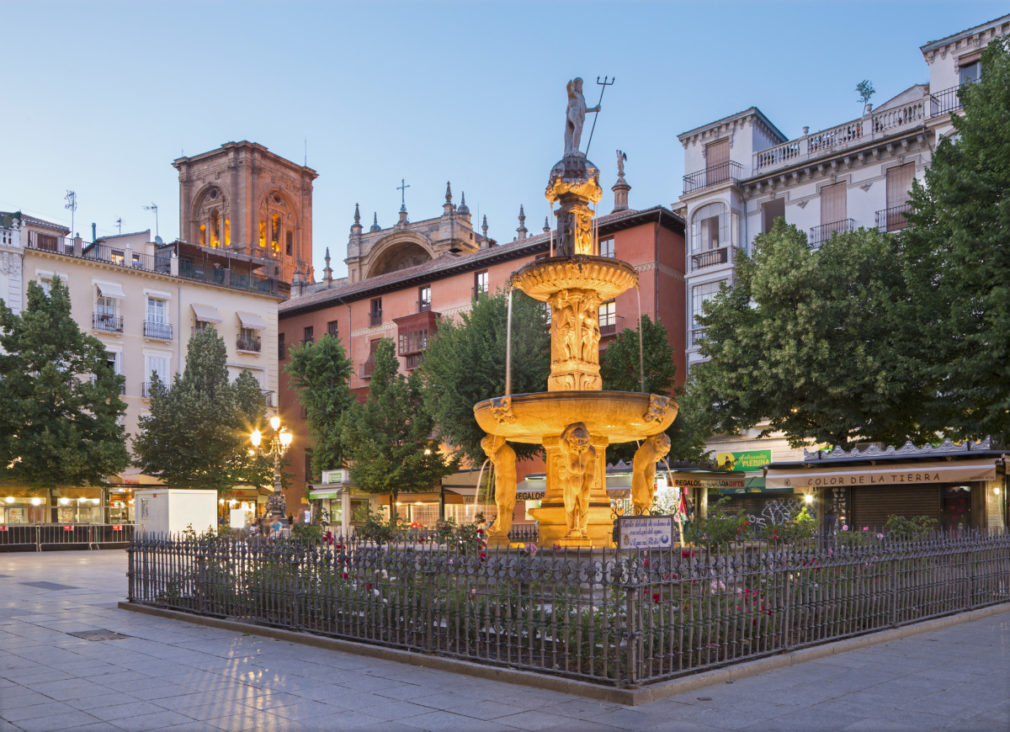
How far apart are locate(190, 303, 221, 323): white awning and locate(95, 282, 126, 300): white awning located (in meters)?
3.96

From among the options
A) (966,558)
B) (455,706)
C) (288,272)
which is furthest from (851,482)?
(288,272)

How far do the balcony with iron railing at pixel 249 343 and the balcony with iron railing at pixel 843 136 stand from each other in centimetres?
2867

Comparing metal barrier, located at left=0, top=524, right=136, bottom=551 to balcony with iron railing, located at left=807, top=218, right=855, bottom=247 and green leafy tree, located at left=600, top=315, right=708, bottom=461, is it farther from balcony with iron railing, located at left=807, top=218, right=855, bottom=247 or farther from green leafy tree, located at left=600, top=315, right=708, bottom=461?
balcony with iron railing, located at left=807, top=218, right=855, bottom=247

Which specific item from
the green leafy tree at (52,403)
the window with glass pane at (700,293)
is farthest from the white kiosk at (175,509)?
the window with glass pane at (700,293)

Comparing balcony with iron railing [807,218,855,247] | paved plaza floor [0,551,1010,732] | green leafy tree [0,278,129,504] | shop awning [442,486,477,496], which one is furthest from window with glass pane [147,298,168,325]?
paved plaza floor [0,551,1010,732]

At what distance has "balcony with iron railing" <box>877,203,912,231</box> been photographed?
30.2 meters

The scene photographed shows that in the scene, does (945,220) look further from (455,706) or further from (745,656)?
(455,706)

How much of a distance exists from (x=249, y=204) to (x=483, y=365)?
4836 cm

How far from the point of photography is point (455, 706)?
704cm

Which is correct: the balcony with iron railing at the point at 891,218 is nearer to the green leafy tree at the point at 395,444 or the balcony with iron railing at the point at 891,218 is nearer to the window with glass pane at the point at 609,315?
the window with glass pane at the point at 609,315

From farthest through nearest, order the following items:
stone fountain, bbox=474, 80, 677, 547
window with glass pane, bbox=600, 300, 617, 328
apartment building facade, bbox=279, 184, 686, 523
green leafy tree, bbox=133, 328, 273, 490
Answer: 1. green leafy tree, bbox=133, 328, 273, 490
2. window with glass pane, bbox=600, 300, 617, 328
3. apartment building facade, bbox=279, 184, 686, 523
4. stone fountain, bbox=474, 80, 677, 547

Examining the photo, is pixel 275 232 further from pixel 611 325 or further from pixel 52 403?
pixel 611 325

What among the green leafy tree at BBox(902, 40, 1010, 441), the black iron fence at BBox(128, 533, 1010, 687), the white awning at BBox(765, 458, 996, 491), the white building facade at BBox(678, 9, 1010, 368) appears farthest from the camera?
the white building facade at BBox(678, 9, 1010, 368)

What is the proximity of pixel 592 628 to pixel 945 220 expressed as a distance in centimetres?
1305
